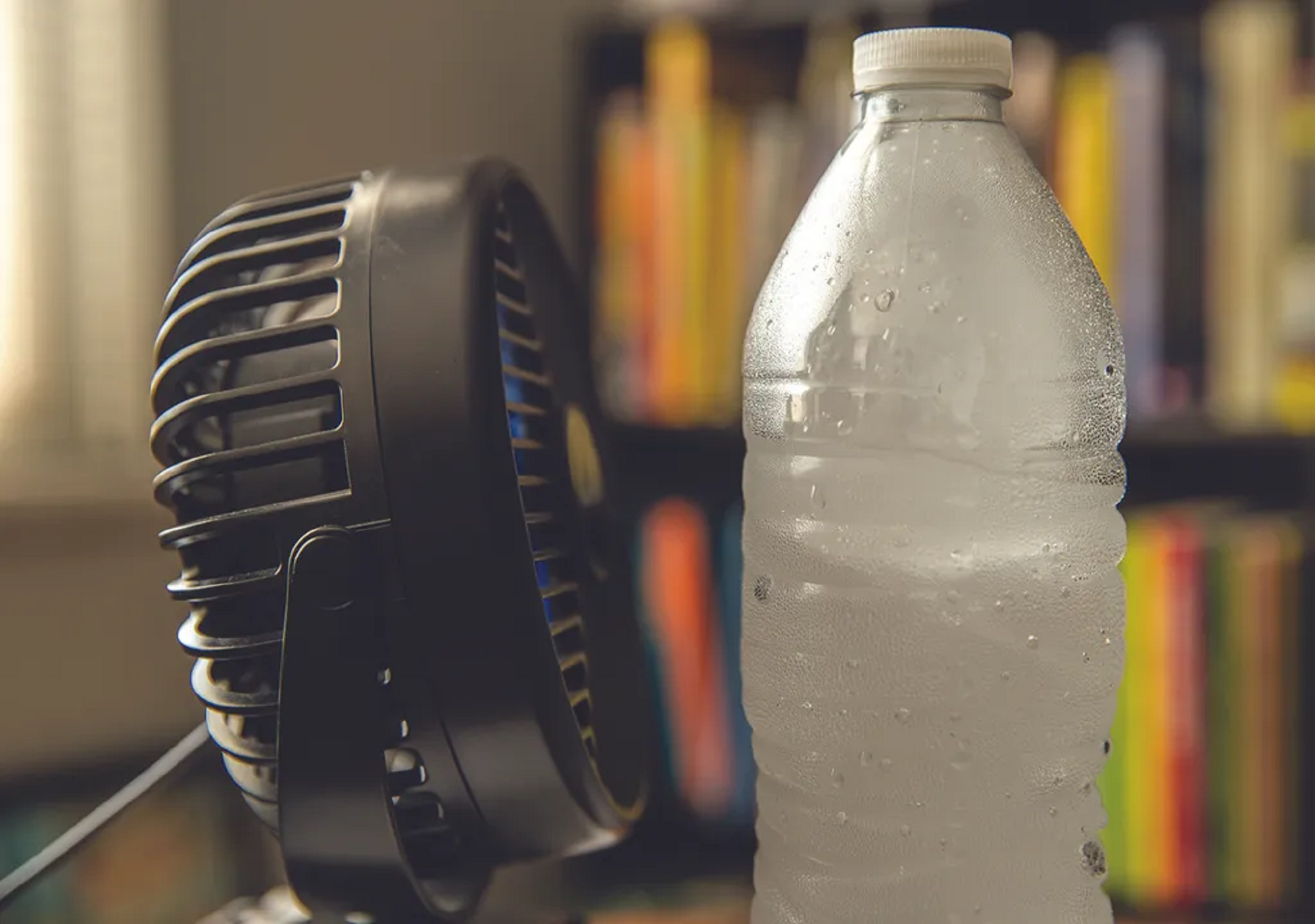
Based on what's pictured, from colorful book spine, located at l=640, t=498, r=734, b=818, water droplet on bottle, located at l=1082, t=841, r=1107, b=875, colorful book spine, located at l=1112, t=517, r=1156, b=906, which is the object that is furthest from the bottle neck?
colorful book spine, located at l=640, t=498, r=734, b=818

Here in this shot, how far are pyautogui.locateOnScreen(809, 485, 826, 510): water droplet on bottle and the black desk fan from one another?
4.9 inches

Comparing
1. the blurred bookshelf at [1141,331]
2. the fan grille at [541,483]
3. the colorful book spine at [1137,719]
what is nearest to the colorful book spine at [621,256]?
the blurred bookshelf at [1141,331]

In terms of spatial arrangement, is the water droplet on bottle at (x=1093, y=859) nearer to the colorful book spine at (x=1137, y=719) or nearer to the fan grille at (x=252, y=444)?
the fan grille at (x=252, y=444)

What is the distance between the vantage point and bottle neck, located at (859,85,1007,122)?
57cm

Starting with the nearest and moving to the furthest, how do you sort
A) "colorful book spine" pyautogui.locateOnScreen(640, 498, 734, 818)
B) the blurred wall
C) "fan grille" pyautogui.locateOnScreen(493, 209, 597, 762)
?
"fan grille" pyautogui.locateOnScreen(493, 209, 597, 762), the blurred wall, "colorful book spine" pyautogui.locateOnScreen(640, 498, 734, 818)

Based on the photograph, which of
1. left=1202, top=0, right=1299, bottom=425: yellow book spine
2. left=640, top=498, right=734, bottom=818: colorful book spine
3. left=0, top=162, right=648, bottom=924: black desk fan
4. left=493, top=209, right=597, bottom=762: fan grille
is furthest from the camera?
left=640, top=498, right=734, bottom=818: colorful book spine

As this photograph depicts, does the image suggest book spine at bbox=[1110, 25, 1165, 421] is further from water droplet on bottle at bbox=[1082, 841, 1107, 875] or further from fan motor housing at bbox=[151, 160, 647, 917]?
fan motor housing at bbox=[151, 160, 647, 917]

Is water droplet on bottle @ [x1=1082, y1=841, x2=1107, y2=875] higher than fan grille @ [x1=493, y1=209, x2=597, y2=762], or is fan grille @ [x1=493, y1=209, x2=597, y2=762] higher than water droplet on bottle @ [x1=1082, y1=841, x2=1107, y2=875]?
fan grille @ [x1=493, y1=209, x2=597, y2=762]

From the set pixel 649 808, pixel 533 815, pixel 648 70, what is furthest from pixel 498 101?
pixel 533 815

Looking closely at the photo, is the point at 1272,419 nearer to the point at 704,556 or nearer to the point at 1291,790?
the point at 1291,790

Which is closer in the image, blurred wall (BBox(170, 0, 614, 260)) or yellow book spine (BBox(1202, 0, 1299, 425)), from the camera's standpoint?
yellow book spine (BBox(1202, 0, 1299, 425))

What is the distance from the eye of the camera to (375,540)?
0.49 metres

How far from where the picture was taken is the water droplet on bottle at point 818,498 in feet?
2.00

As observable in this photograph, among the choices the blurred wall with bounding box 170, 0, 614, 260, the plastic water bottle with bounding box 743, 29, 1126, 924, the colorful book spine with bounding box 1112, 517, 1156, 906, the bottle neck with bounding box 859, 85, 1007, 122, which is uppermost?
the blurred wall with bounding box 170, 0, 614, 260
